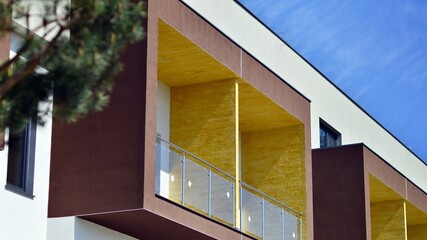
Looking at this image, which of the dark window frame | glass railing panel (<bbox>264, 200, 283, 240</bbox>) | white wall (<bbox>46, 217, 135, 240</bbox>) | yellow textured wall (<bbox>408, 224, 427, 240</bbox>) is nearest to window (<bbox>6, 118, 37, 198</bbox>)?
white wall (<bbox>46, 217, 135, 240</bbox>)

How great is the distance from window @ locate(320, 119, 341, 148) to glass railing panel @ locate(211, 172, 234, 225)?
1140 cm

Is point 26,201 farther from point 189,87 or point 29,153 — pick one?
point 189,87

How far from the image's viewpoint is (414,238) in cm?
3697

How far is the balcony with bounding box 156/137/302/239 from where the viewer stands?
Result: 73.2ft

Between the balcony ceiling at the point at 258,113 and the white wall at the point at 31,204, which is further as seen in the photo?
the balcony ceiling at the point at 258,113

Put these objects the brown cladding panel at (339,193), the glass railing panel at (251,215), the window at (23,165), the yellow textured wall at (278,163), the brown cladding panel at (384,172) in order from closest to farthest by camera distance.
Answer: the window at (23,165), the glass railing panel at (251,215), the yellow textured wall at (278,163), the brown cladding panel at (339,193), the brown cladding panel at (384,172)

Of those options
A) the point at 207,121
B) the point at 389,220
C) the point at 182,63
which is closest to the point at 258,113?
the point at 207,121

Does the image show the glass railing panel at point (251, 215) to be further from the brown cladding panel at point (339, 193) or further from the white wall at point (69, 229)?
the brown cladding panel at point (339, 193)

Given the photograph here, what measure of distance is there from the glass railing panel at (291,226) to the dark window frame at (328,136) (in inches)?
321

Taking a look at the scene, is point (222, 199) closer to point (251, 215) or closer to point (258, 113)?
point (251, 215)

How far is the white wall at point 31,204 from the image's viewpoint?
754 inches

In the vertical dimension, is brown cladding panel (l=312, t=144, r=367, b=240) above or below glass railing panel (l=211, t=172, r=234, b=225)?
above

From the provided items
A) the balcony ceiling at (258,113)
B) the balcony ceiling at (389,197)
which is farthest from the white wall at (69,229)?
the balcony ceiling at (389,197)

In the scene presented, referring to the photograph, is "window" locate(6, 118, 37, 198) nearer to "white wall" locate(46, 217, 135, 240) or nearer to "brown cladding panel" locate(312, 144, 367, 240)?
"white wall" locate(46, 217, 135, 240)
